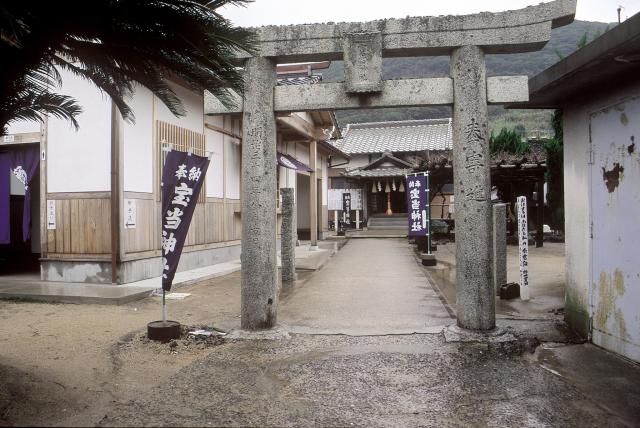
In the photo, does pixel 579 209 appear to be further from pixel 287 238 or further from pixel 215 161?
pixel 215 161

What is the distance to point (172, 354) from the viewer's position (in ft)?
20.4

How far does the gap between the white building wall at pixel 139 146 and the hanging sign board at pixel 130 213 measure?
0.97 feet

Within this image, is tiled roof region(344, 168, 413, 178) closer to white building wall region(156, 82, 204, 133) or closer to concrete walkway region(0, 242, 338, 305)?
white building wall region(156, 82, 204, 133)

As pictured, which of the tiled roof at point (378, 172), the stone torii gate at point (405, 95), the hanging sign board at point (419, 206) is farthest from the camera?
the tiled roof at point (378, 172)

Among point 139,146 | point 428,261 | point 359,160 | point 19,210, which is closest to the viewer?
point 139,146

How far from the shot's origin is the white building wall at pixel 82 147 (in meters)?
10.7

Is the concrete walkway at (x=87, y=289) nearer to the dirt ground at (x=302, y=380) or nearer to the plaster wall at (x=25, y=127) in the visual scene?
the dirt ground at (x=302, y=380)

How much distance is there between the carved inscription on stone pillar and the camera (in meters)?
6.62

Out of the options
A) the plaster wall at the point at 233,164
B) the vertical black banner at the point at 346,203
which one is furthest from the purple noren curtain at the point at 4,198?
the vertical black banner at the point at 346,203

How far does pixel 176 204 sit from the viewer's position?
6926 mm

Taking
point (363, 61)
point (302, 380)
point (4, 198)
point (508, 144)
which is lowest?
point (302, 380)

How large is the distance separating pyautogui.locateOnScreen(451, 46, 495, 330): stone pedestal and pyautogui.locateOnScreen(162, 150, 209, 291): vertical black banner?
3.73 m

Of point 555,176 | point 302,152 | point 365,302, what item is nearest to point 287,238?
point 365,302

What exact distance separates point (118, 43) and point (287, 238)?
852 centimetres
